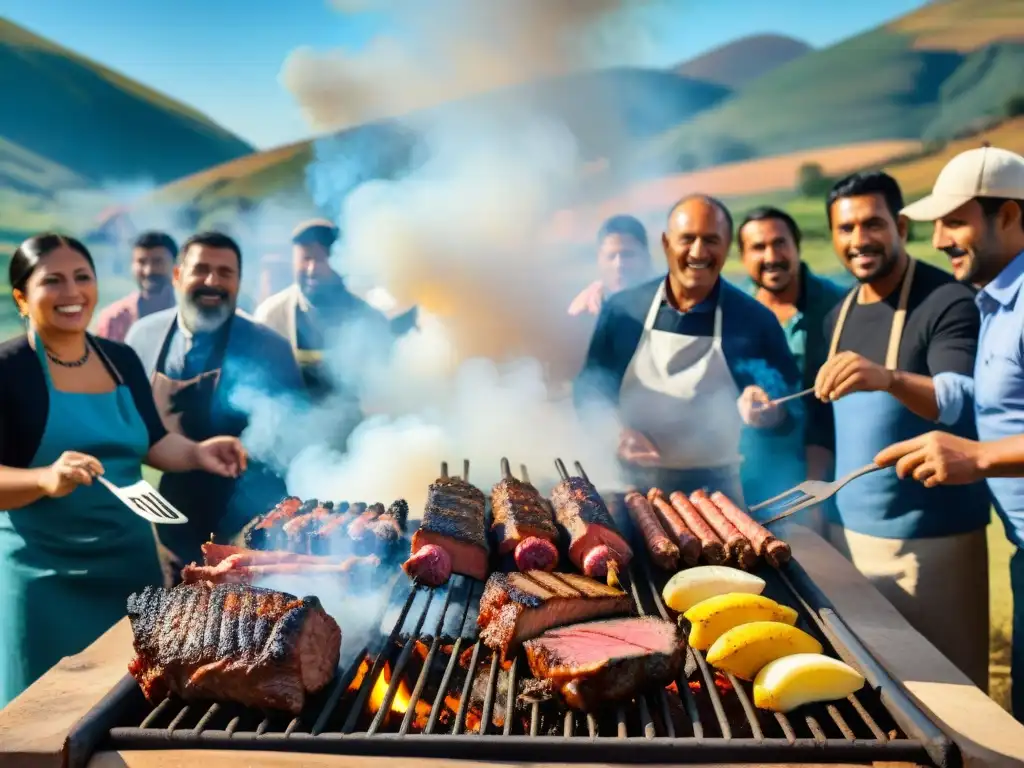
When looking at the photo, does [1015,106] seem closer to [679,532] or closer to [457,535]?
[679,532]

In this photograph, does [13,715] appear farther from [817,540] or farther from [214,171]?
[214,171]

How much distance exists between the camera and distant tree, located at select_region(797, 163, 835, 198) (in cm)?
877

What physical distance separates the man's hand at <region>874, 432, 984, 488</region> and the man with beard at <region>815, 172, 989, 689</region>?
885 millimetres


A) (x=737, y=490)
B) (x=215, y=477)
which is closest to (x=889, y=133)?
(x=737, y=490)

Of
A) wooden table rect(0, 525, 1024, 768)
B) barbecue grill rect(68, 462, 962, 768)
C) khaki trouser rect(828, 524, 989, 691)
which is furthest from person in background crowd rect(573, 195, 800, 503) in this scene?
barbecue grill rect(68, 462, 962, 768)

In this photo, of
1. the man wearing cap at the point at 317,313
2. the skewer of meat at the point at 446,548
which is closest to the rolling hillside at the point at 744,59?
the man wearing cap at the point at 317,313

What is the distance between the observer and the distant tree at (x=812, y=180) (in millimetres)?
8766

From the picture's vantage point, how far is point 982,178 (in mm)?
3736

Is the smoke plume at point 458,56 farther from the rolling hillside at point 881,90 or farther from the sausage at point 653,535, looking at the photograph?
the sausage at point 653,535

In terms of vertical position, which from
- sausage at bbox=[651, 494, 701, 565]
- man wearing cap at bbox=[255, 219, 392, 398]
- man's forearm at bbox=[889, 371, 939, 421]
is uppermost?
man wearing cap at bbox=[255, 219, 392, 398]

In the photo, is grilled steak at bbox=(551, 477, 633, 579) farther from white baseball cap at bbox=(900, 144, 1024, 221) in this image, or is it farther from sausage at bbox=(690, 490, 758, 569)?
white baseball cap at bbox=(900, 144, 1024, 221)

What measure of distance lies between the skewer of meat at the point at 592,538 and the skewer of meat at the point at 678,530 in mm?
249

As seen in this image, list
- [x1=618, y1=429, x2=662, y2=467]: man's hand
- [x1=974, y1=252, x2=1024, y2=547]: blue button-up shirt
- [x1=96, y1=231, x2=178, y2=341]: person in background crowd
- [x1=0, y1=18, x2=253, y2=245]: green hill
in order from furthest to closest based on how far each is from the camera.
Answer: [x1=0, y1=18, x2=253, y2=245]: green hill, [x1=96, y1=231, x2=178, y2=341]: person in background crowd, [x1=618, y1=429, x2=662, y2=467]: man's hand, [x1=974, y1=252, x2=1024, y2=547]: blue button-up shirt

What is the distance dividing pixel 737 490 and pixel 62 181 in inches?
364
